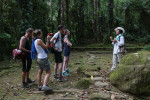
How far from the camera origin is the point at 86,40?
17.0 metres

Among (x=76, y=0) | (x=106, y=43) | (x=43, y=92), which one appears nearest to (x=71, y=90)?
(x=43, y=92)

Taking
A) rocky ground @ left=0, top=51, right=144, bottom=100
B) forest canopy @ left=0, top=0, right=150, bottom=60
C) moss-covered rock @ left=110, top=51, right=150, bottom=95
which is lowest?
rocky ground @ left=0, top=51, right=144, bottom=100

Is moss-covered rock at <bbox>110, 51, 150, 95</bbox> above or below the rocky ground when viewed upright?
above

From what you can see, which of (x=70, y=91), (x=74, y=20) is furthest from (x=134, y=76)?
(x=74, y=20)

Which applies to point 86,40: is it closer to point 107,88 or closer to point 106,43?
point 106,43

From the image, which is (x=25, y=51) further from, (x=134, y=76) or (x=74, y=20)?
(x=74, y=20)

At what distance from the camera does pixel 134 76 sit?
4059mm

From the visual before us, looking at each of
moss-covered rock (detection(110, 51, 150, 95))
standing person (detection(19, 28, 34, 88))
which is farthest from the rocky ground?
standing person (detection(19, 28, 34, 88))

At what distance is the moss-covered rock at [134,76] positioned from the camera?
3939 millimetres

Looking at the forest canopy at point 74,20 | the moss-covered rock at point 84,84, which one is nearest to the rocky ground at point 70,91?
the moss-covered rock at point 84,84

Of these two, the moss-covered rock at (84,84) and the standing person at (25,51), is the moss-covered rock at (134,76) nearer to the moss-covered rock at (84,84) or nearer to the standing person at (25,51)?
the moss-covered rock at (84,84)

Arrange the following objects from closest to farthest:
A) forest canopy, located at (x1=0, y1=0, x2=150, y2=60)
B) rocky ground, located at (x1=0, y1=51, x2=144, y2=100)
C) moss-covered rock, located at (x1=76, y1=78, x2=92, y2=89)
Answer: rocky ground, located at (x1=0, y1=51, x2=144, y2=100)
moss-covered rock, located at (x1=76, y1=78, x2=92, y2=89)
forest canopy, located at (x1=0, y1=0, x2=150, y2=60)

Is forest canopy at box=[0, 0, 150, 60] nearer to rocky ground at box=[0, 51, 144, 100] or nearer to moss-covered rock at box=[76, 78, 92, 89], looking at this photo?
rocky ground at box=[0, 51, 144, 100]

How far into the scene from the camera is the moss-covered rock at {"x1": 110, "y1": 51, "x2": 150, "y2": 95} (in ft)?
12.9
